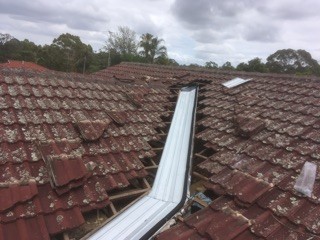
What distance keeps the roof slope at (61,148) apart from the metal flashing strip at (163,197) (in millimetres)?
332

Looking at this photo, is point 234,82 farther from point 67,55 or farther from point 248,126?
point 67,55

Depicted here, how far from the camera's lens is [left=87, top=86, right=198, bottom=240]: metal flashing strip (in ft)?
11.4

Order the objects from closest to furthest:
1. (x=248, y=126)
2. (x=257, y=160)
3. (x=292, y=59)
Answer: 1. (x=257, y=160)
2. (x=248, y=126)
3. (x=292, y=59)

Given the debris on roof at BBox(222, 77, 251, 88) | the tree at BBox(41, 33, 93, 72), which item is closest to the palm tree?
the tree at BBox(41, 33, 93, 72)

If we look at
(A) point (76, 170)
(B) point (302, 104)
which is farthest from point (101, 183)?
(B) point (302, 104)

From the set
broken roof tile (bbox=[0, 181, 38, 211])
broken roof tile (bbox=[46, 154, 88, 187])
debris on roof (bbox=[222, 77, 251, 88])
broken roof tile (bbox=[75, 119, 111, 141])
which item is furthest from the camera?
debris on roof (bbox=[222, 77, 251, 88])

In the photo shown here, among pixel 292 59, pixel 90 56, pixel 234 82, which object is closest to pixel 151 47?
pixel 90 56

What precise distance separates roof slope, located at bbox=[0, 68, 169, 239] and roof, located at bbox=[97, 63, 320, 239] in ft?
3.86

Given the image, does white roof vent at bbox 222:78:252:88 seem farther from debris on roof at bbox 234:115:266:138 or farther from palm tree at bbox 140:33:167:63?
palm tree at bbox 140:33:167:63

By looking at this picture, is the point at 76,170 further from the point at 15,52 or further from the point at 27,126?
the point at 15,52

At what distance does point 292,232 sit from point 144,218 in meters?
1.82

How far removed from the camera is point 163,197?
4246 millimetres

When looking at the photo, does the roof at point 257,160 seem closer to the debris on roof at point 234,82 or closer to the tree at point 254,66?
the debris on roof at point 234,82

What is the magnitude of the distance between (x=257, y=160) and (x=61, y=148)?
10.4 feet
